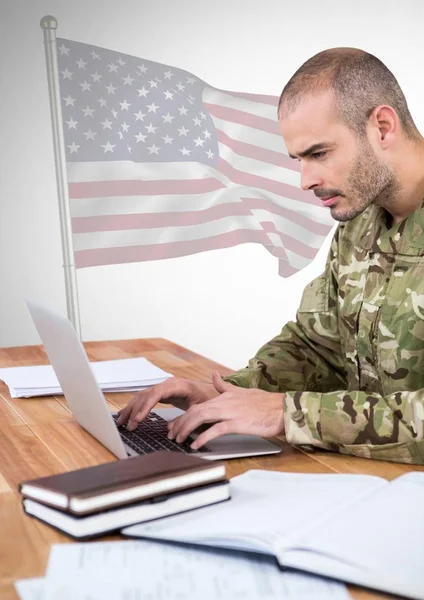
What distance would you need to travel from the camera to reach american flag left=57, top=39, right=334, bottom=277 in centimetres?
383

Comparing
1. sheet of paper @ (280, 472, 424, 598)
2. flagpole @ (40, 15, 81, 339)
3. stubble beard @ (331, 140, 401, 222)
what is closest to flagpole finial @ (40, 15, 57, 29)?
flagpole @ (40, 15, 81, 339)

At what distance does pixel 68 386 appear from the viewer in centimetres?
153

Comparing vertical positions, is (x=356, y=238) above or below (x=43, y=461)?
above

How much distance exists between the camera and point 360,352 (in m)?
1.82

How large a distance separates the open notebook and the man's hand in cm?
18

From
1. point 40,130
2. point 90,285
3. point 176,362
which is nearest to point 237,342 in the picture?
point 90,285

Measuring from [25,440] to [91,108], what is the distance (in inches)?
101

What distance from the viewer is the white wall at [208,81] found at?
524cm

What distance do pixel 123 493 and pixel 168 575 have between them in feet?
0.44

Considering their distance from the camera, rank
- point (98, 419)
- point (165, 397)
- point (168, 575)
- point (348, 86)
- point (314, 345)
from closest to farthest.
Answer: point (168, 575)
point (98, 419)
point (165, 397)
point (348, 86)
point (314, 345)

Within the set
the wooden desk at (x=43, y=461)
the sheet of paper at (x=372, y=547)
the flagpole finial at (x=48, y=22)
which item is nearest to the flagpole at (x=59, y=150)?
the flagpole finial at (x=48, y=22)

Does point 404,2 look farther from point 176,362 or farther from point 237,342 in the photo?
point 176,362

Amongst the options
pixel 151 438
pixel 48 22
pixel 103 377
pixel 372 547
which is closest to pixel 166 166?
pixel 48 22

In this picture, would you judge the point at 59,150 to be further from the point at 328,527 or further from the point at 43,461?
the point at 328,527
